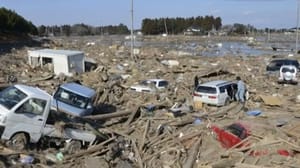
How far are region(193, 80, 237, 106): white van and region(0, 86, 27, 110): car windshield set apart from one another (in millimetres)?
12058

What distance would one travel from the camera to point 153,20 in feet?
599

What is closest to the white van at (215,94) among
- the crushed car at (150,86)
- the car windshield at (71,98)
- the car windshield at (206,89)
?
the car windshield at (206,89)

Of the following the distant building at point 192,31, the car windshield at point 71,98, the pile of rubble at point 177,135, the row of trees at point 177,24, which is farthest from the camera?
the distant building at point 192,31

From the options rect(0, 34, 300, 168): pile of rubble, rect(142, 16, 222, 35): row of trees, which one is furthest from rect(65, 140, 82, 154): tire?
rect(142, 16, 222, 35): row of trees

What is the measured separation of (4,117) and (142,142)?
454 cm

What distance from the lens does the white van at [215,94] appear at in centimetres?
2464

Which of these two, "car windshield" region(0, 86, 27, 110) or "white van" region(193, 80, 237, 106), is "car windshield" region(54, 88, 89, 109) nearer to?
"car windshield" region(0, 86, 27, 110)

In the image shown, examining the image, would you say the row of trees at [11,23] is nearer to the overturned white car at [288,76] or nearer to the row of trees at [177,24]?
the overturned white car at [288,76]

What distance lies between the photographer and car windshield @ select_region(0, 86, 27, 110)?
14.0 metres

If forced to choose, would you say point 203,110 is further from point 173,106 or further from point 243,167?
point 243,167

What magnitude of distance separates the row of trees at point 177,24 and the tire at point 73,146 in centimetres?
16524

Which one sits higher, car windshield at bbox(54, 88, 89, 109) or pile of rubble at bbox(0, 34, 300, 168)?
car windshield at bbox(54, 88, 89, 109)

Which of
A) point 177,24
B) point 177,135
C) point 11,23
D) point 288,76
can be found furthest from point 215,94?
point 177,24

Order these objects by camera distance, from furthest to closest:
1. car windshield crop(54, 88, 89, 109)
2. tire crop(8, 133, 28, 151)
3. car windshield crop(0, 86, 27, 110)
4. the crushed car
A: the crushed car
car windshield crop(54, 88, 89, 109)
car windshield crop(0, 86, 27, 110)
tire crop(8, 133, 28, 151)
